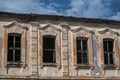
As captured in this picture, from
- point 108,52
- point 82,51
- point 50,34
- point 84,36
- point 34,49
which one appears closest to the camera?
point 34,49

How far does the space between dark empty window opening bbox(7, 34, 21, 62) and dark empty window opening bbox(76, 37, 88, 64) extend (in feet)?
14.1

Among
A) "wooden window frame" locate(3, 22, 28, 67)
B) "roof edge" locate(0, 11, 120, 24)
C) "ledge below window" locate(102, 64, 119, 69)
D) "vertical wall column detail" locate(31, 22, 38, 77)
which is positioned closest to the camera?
"wooden window frame" locate(3, 22, 28, 67)

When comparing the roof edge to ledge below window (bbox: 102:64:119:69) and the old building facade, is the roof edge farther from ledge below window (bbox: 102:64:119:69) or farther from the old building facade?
ledge below window (bbox: 102:64:119:69)

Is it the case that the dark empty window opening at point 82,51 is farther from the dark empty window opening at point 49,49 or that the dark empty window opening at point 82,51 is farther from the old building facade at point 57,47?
the dark empty window opening at point 49,49

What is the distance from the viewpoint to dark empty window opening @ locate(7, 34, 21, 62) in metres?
21.4

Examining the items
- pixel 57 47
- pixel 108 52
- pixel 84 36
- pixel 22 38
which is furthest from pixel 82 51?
pixel 22 38

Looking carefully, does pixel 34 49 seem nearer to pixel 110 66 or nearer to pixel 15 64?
pixel 15 64

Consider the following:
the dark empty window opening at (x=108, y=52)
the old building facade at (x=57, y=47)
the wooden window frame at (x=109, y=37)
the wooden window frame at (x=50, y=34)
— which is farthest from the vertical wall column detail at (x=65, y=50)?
the dark empty window opening at (x=108, y=52)

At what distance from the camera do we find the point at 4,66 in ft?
69.0

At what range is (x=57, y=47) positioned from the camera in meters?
22.4

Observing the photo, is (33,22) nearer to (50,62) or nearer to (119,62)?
(50,62)

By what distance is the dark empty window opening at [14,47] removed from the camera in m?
21.4

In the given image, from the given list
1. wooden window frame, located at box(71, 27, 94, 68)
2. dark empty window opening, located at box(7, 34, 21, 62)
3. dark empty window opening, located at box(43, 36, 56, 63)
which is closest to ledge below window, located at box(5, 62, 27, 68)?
dark empty window opening, located at box(7, 34, 21, 62)

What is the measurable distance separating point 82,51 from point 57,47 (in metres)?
1.92
